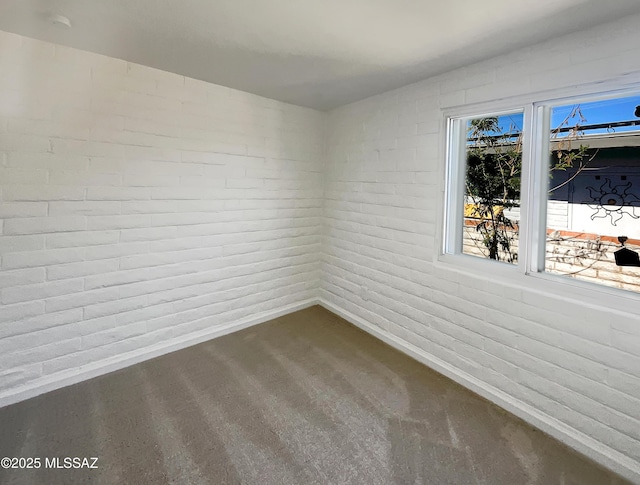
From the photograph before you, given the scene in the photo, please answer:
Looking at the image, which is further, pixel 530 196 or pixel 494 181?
pixel 494 181

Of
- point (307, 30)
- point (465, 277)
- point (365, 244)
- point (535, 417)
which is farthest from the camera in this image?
point (365, 244)

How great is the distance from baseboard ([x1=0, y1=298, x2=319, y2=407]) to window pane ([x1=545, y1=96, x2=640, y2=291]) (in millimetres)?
2610

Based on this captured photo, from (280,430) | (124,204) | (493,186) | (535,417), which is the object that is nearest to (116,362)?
(124,204)

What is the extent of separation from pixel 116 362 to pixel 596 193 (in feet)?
11.2

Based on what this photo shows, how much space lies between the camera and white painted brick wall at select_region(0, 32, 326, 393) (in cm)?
207

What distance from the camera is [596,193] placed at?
1.92 m

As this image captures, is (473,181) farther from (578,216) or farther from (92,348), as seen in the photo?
(92,348)

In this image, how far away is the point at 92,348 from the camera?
2.39 metres

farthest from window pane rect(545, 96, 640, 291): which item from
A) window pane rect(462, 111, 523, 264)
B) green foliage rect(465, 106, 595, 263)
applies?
window pane rect(462, 111, 523, 264)

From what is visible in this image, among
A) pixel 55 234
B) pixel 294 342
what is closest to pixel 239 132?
pixel 55 234

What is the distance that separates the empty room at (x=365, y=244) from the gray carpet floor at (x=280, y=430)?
14mm

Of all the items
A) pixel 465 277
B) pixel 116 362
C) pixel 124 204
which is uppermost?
pixel 124 204

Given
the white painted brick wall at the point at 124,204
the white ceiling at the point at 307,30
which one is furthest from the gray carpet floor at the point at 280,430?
the white ceiling at the point at 307,30

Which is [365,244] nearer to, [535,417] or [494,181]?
[494,181]
